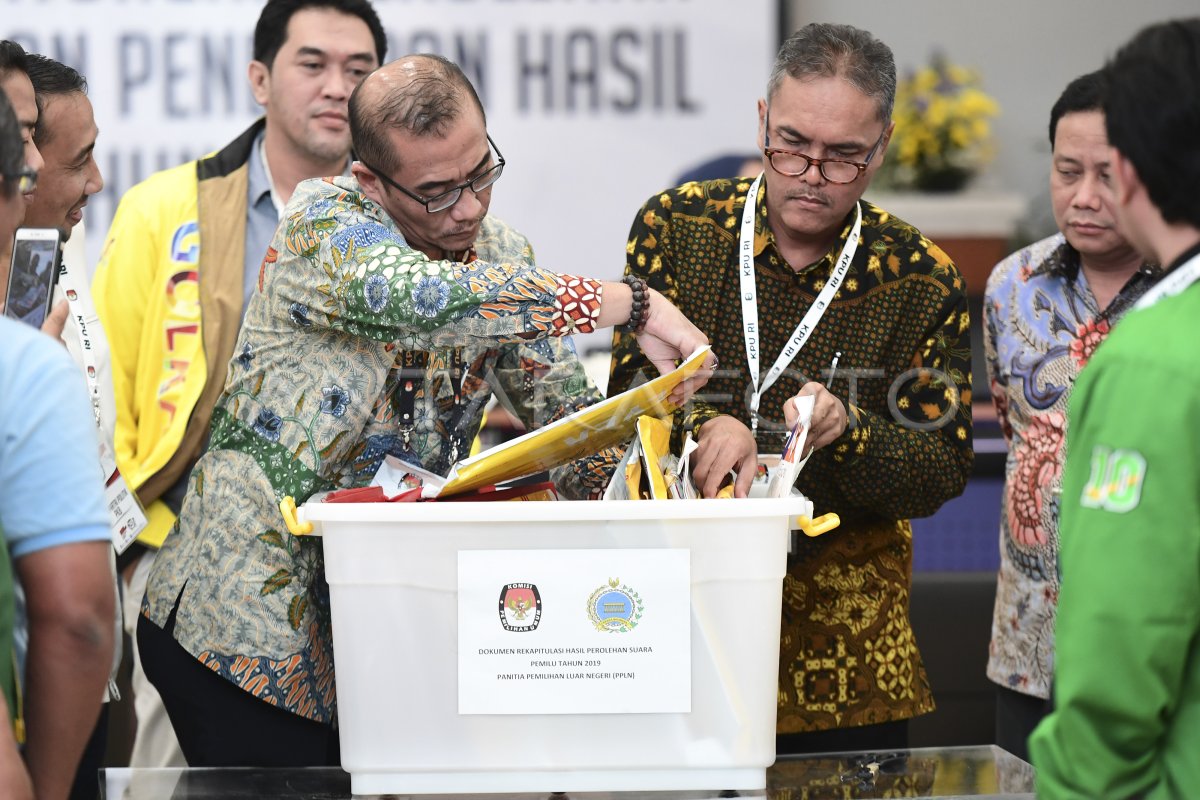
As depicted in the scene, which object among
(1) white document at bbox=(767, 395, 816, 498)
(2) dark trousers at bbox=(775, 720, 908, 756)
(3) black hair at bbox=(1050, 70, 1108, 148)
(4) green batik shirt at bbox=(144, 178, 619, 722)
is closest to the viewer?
(1) white document at bbox=(767, 395, 816, 498)

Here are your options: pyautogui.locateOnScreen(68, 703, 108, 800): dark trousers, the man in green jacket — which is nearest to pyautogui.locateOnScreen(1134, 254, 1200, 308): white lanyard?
the man in green jacket

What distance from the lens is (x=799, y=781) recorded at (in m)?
1.65

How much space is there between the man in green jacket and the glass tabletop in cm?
49

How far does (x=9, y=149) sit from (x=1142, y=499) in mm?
1023

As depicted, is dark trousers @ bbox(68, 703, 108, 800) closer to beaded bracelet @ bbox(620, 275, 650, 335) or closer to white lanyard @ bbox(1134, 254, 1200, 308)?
beaded bracelet @ bbox(620, 275, 650, 335)

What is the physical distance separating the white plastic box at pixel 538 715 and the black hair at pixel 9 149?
0.44 metres

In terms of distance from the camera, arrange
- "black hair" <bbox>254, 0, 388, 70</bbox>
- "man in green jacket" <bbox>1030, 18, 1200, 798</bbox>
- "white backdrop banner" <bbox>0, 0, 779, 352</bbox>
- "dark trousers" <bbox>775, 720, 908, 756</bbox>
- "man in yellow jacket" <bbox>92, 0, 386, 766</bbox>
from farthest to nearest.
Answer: "white backdrop banner" <bbox>0, 0, 779, 352</bbox> → "black hair" <bbox>254, 0, 388, 70</bbox> → "man in yellow jacket" <bbox>92, 0, 386, 766</bbox> → "dark trousers" <bbox>775, 720, 908, 756</bbox> → "man in green jacket" <bbox>1030, 18, 1200, 798</bbox>

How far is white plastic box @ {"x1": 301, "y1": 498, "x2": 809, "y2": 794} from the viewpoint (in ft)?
4.71

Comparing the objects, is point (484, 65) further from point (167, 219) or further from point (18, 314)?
point (18, 314)

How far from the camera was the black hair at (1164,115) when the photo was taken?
3.58 feet

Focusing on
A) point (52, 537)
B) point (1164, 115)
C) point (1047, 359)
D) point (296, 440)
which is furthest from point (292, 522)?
point (1047, 359)

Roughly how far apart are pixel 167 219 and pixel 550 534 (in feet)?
4.79

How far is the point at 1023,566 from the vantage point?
229 centimetres

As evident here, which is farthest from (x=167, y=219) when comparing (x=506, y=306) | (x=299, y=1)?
(x=506, y=306)
